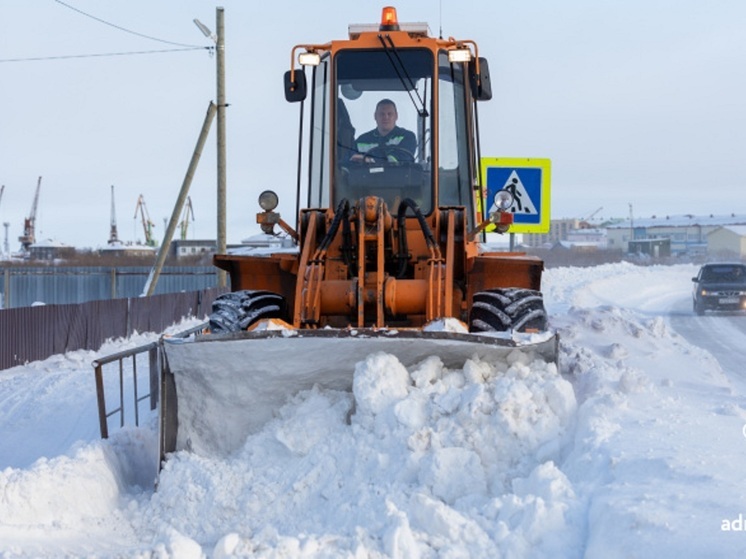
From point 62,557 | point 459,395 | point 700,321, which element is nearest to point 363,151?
point 459,395

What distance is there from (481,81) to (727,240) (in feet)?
329

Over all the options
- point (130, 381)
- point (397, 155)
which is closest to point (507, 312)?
point (397, 155)

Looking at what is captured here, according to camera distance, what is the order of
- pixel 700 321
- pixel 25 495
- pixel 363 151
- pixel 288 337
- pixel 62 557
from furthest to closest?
pixel 700 321, pixel 363 151, pixel 288 337, pixel 25 495, pixel 62 557

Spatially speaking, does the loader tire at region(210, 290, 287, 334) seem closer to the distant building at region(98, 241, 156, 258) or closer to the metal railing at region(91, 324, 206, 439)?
the metal railing at region(91, 324, 206, 439)

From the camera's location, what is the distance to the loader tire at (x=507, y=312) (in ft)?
24.5

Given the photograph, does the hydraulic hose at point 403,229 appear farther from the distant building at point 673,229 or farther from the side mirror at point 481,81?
the distant building at point 673,229

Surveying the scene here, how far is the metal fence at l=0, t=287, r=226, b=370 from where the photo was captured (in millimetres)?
16234

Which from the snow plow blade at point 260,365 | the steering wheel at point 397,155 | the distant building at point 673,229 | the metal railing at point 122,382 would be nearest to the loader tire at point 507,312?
the snow plow blade at point 260,365

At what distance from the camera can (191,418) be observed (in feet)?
23.0

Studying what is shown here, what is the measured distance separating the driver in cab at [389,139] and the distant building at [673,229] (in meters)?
107

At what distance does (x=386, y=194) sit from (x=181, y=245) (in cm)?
6906

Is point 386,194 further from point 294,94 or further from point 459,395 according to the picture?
point 459,395

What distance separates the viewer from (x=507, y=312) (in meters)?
7.51

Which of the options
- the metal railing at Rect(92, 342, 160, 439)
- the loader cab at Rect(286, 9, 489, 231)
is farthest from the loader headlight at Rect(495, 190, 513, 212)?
the metal railing at Rect(92, 342, 160, 439)
